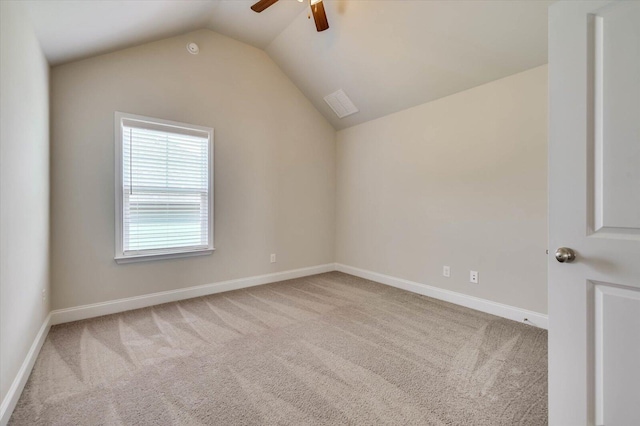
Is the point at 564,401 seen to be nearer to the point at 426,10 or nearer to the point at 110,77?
the point at 426,10

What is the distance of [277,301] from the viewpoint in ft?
10.7

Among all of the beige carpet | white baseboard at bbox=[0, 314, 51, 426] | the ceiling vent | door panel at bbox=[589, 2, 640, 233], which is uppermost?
the ceiling vent

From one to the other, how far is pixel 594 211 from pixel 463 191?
209 cm

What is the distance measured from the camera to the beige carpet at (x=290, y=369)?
1.53 meters

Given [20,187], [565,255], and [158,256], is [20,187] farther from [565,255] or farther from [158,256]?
[565,255]

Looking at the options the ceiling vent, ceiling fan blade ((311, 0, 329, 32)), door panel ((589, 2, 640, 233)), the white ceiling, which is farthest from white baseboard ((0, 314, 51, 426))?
the ceiling vent

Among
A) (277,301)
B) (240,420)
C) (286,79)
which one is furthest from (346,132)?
(240,420)

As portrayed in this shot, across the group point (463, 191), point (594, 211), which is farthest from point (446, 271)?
point (594, 211)

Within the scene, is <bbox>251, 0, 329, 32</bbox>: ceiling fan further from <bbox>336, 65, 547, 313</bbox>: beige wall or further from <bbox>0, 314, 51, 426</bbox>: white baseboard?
<bbox>0, 314, 51, 426</bbox>: white baseboard

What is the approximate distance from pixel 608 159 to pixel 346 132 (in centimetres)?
371

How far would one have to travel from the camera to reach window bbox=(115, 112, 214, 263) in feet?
9.64

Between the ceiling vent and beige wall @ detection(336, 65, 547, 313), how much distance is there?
321 mm

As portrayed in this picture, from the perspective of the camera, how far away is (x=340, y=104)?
410 cm

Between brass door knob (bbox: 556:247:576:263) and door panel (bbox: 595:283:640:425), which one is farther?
brass door knob (bbox: 556:247:576:263)
